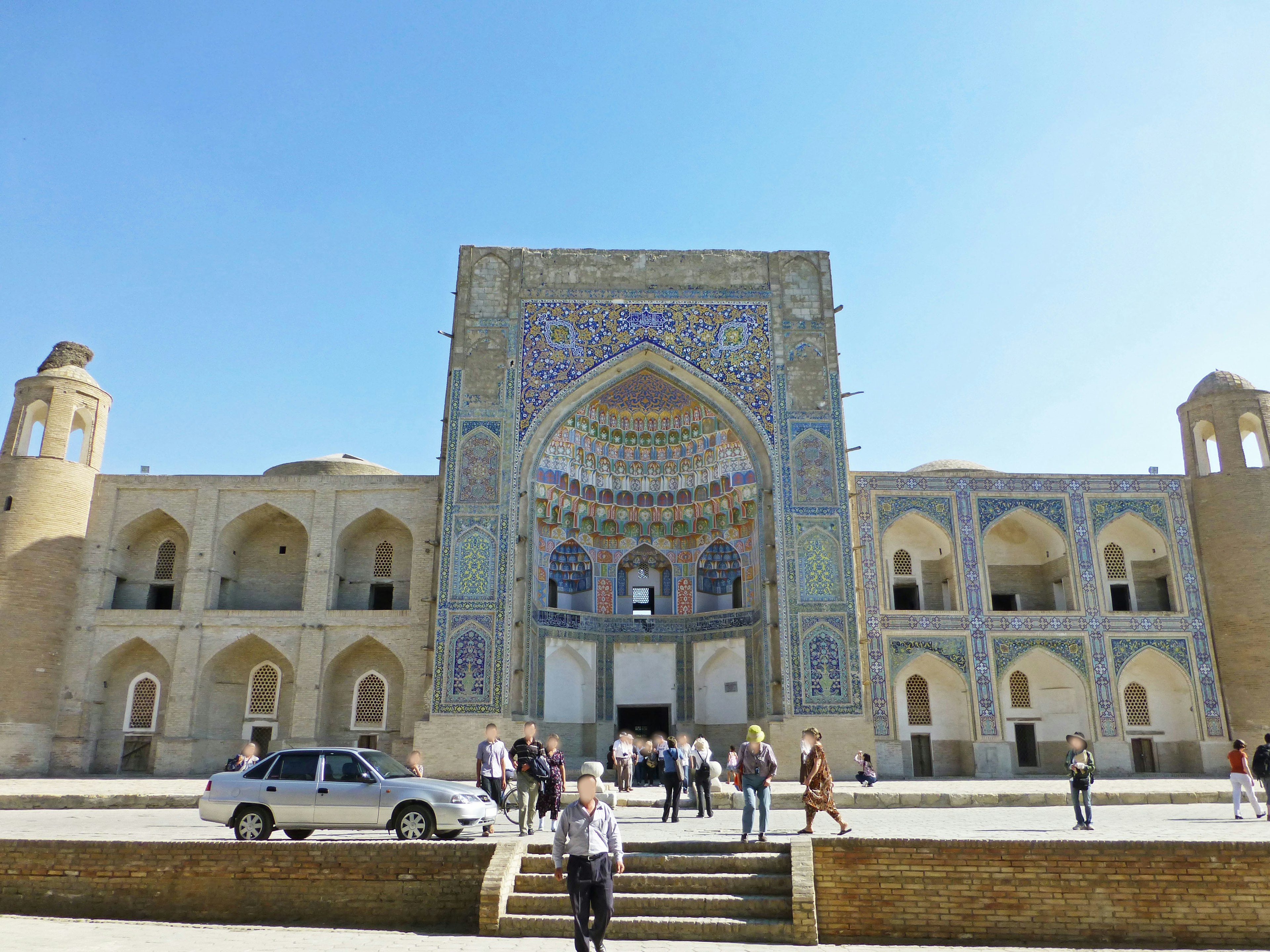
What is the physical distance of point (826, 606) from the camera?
1922 cm

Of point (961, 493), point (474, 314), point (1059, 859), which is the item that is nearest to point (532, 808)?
point (1059, 859)

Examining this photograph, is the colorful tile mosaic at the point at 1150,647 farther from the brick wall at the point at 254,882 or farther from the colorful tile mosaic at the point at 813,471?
the brick wall at the point at 254,882

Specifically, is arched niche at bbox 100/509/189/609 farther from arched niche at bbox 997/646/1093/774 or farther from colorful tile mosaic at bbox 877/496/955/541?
arched niche at bbox 997/646/1093/774

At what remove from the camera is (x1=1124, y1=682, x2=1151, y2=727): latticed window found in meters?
21.0

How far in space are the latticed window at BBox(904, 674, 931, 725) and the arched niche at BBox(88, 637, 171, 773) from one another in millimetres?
15904

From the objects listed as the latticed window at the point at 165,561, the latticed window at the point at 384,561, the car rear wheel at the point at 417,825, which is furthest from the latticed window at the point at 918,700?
the latticed window at the point at 165,561

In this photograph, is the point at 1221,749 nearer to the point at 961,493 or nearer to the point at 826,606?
the point at 961,493

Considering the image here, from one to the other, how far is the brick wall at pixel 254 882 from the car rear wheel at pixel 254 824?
5.68 ft

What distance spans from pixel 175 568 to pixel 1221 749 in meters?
23.1

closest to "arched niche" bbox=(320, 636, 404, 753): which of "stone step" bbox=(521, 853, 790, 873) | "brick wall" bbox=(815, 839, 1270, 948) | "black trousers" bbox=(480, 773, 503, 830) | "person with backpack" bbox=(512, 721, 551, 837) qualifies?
"black trousers" bbox=(480, 773, 503, 830)

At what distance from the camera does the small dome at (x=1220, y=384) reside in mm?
21969

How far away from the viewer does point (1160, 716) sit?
21.0m

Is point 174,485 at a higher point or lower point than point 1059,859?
higher

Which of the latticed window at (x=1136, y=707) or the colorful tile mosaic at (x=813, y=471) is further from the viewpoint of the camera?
the latticed window at (x=1136, y=707)
